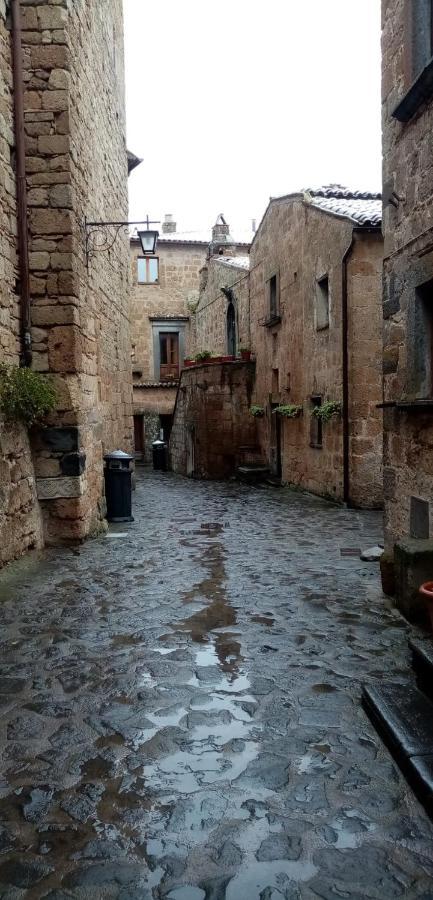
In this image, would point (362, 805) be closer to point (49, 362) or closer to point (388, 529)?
point (388, 529)

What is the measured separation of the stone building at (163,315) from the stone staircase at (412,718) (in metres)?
25.2

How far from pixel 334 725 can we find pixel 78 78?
313 inches

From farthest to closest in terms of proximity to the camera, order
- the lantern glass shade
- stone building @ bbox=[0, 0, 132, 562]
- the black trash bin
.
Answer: the black trash bin → the lantern glass shade → stone building @ bbox=[0, 0, 132, 562]

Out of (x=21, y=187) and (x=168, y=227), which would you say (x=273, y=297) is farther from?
(x=168, y=227)

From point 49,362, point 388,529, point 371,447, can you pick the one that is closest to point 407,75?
point 388,529

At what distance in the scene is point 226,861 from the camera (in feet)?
7.48

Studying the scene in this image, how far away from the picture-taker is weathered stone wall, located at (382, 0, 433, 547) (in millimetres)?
5188

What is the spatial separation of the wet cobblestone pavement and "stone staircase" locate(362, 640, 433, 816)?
0.07m

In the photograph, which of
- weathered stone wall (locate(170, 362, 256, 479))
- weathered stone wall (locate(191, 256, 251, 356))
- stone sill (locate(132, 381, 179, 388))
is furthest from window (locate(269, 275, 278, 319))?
stone sill (locate(132, 381, 179, 388))

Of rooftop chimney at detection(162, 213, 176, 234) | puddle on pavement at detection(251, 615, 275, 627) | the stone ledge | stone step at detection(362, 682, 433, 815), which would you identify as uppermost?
rooftop chimney at detection(162, 213, 176, 234)

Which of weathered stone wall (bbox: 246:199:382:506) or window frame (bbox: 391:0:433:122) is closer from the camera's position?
window frame (bbox: 391:0:433:122)

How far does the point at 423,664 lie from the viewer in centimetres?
354

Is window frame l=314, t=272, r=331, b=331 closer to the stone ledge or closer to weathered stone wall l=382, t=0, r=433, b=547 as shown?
weathered stone wall l=382, t=0, r=433, b=547

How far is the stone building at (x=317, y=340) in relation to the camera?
11.2m
